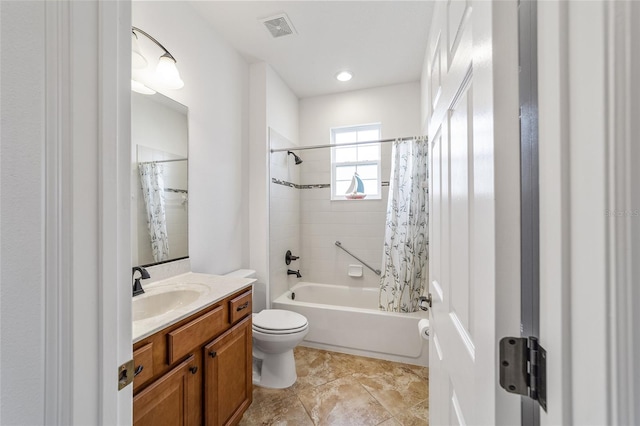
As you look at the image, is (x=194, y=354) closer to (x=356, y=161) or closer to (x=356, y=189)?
(x=356, y=189)

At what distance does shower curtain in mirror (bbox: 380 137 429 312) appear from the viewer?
242cm

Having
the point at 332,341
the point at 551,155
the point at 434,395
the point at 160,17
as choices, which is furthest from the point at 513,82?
the point at 332,341

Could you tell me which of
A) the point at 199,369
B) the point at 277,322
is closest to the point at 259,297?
the point at 277,322

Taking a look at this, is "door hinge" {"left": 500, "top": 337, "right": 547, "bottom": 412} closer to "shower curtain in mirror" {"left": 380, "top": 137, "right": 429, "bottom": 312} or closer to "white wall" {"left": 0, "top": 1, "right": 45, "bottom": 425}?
"white wall" {"left": 0, "top": 1, "right": 45, "bottom": 425}

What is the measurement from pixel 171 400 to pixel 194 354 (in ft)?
0.60

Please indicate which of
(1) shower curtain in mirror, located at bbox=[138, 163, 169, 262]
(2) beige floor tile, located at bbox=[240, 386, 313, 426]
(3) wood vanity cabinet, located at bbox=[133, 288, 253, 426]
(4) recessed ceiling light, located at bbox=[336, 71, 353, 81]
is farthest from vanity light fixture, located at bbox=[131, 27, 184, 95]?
(2) beige floor tile, located at bbox=[240, 386, 313, 426]

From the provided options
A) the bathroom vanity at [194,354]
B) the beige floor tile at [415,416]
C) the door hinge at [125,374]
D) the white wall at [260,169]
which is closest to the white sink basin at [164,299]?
the bathroom vanity at [194,354]

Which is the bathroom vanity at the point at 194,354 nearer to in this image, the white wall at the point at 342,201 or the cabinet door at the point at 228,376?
the cabinet door at the point at 228,376

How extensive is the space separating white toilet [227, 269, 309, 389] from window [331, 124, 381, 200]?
5.44 feet

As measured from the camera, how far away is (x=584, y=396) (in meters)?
0.31

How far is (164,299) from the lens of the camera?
1433 millimetres

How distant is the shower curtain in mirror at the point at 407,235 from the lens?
7.93 feet

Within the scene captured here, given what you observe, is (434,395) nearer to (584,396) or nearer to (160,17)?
(584,396)

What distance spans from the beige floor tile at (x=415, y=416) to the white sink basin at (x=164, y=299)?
1.47m
